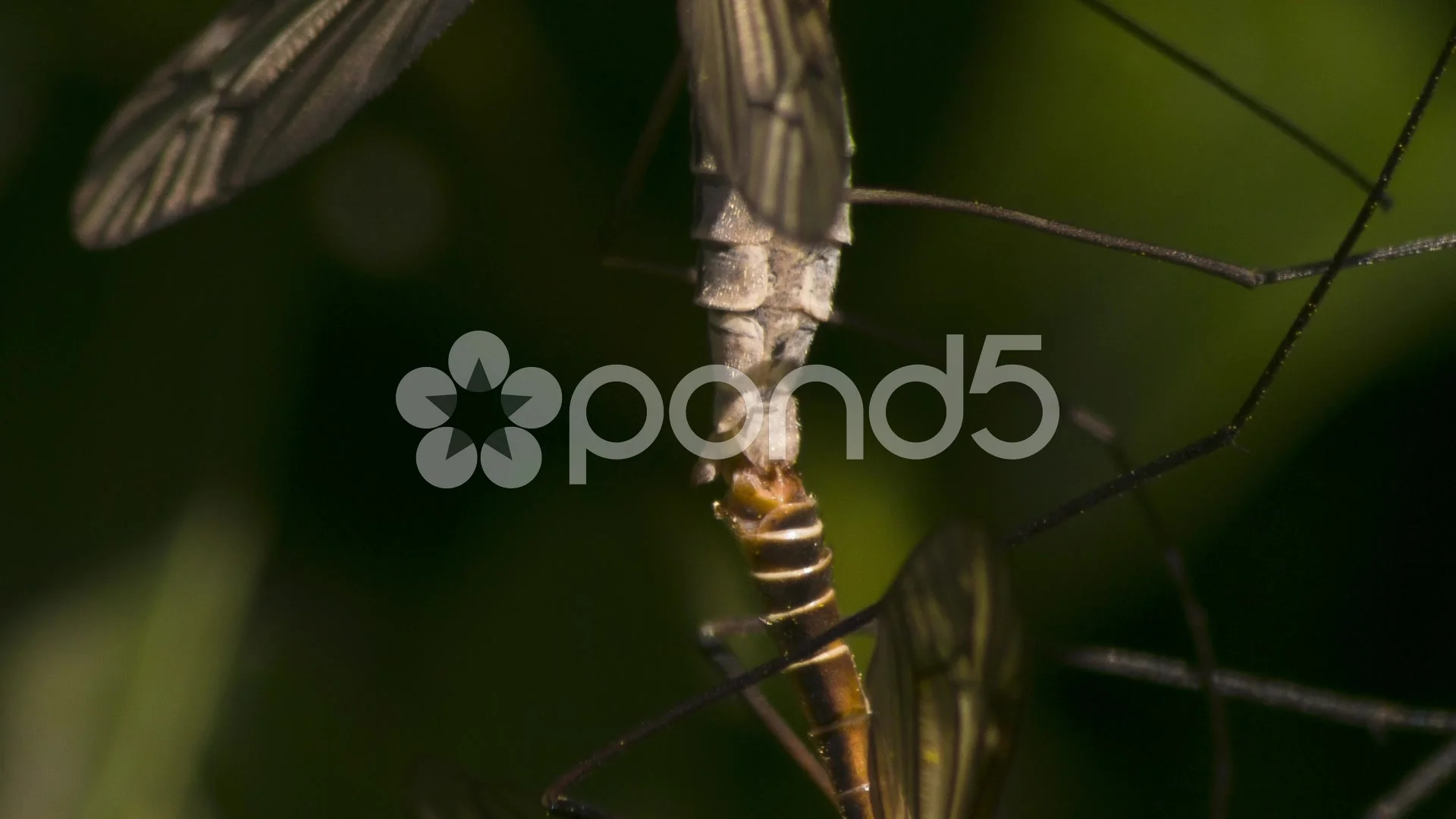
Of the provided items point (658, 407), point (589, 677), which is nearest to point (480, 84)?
point (658, 407)

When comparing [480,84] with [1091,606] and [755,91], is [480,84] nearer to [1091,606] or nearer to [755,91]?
[755,91]

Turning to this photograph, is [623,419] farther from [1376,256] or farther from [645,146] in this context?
[1376,256]

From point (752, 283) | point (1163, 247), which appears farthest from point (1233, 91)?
point (752, 283)

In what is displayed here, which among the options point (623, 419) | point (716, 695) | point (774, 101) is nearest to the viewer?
point (774, 101)

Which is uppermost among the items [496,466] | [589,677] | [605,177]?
[605,177]

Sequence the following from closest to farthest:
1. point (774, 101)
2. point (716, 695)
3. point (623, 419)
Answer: point (774, 101) → point (716, 695) → point (623, 419)

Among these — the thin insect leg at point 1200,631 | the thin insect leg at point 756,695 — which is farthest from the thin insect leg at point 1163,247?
the thin insect leg at point 756,695
